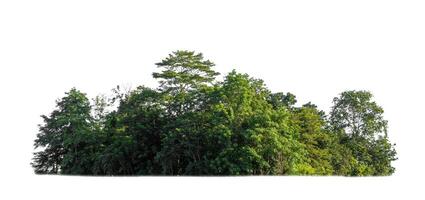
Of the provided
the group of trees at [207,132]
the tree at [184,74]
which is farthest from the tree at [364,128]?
the tree at [184,74]

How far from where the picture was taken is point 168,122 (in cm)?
3130

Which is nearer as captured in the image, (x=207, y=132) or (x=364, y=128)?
(x=207, y=132)

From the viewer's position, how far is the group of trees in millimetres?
27219

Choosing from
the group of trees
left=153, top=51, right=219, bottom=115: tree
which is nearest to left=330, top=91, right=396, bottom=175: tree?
the group of trees

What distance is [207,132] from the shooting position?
28.0m

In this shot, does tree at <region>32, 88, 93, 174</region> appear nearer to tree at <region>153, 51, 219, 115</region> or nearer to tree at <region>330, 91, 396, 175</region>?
tree at <region>153, 51, 219, 115</region>

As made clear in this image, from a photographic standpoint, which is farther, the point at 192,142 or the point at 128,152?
the point at 128,152

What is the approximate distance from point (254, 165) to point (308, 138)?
9252mm

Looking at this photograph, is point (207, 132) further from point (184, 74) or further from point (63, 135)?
point (63, 135)

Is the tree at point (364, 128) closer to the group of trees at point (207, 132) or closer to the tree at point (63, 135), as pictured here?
the group of trees at point (207, 132)

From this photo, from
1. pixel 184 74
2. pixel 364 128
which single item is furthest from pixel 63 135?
pixel 364 128

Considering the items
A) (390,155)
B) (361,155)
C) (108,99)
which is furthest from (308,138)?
(108,99)

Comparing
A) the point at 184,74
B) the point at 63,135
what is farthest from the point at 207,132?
the point at 63,135

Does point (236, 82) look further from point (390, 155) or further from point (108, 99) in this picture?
point (390, 155)
